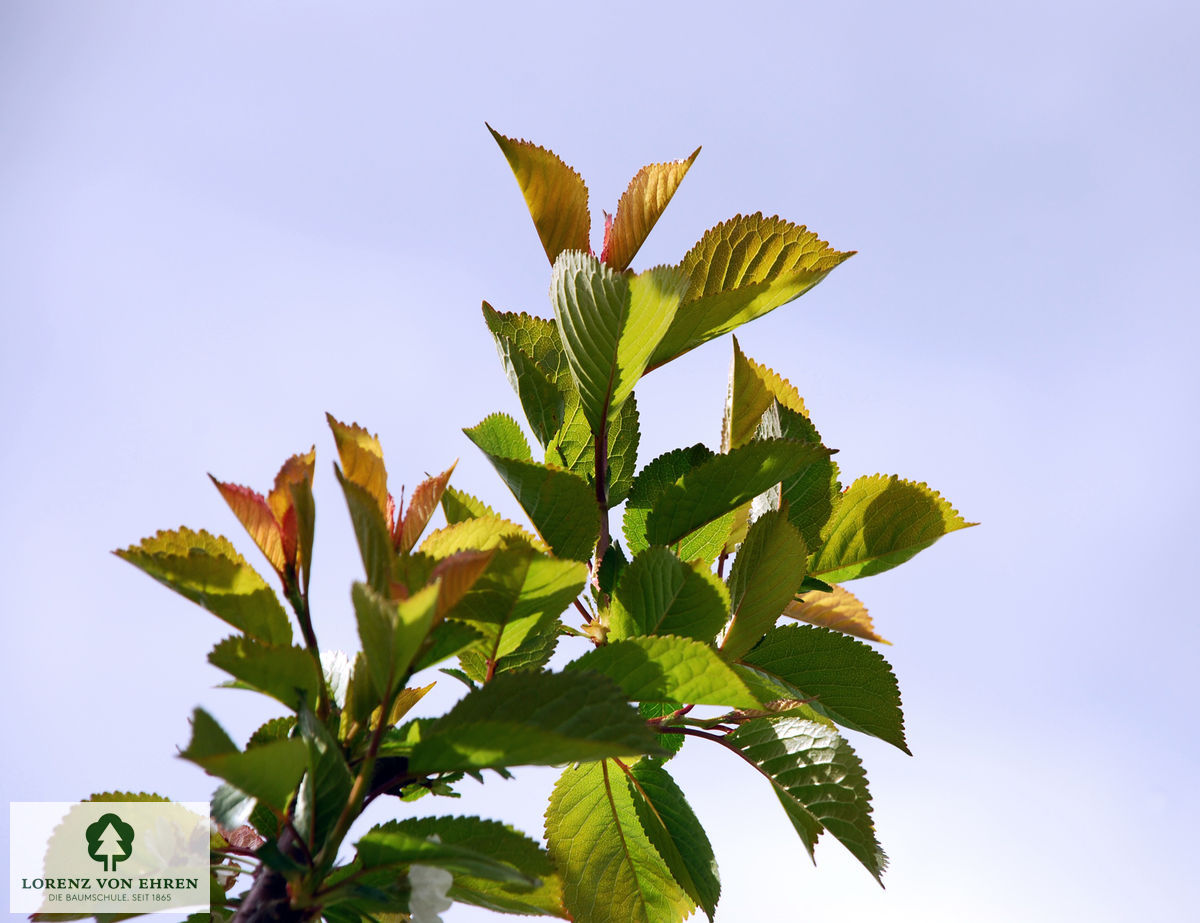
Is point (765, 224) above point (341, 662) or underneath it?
above

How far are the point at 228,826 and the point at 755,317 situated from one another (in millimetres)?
625

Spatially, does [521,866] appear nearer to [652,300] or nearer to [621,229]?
[652,300]

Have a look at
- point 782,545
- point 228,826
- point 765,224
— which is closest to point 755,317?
point 765,224

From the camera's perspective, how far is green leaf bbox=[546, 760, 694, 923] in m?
0.96

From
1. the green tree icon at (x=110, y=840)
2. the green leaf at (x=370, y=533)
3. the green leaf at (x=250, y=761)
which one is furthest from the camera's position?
the green tree icon at (x=110, y=840)

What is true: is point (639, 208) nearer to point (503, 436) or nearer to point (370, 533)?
point (503, 436)

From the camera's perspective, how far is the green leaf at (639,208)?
97cm

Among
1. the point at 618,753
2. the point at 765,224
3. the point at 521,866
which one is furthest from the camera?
the point at 765,224

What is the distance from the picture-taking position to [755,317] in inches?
36.0

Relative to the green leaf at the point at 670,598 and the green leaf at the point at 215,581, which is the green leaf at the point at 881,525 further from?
the green leaf at the point at 215,581

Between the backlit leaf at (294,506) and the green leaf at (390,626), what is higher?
the backlit leaf at (294,506)

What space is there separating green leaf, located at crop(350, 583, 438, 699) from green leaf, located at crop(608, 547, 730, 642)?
24cm

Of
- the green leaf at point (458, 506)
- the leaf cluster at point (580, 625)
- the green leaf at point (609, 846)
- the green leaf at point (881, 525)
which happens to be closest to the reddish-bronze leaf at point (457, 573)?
the leaf cluster at point (580, 625)

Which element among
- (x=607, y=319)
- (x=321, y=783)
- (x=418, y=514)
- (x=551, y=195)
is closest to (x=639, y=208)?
(x=551, y=195)
